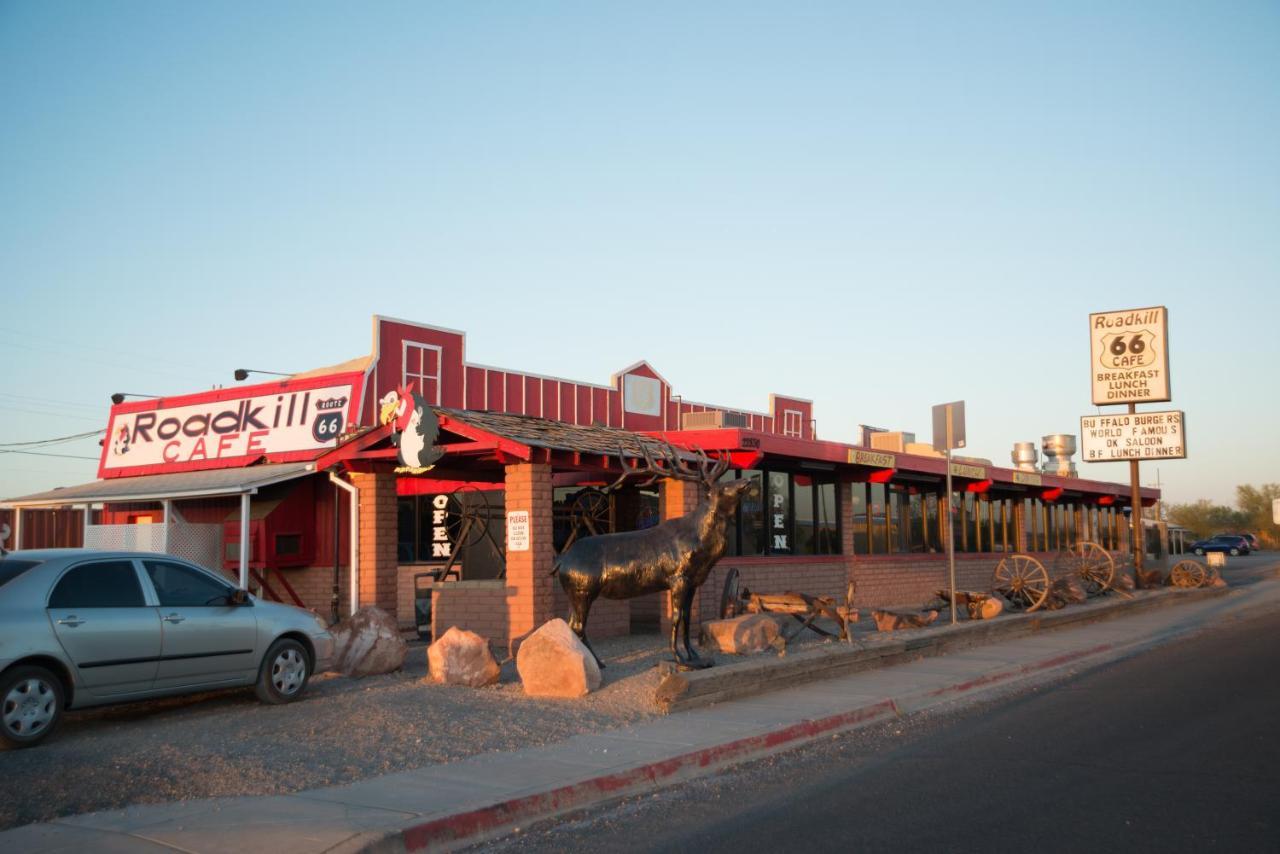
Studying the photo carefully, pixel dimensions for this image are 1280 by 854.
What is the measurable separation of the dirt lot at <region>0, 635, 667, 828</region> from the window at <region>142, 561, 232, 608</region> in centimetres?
117

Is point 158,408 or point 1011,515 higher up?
→ point 158,408

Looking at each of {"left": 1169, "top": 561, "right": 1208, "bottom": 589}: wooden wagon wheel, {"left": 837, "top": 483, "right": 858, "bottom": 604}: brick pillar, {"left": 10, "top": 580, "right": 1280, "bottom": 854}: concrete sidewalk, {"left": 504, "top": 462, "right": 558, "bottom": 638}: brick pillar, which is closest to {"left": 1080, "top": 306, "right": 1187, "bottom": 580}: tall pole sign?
{"left": 1169, "top": 561, "right": 1208, "bottom": 589}: wooden wagon wheel

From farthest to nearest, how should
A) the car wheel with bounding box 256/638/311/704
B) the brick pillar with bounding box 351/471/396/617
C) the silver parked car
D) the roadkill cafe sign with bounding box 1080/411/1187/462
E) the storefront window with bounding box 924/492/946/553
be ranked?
the roadkill cafe sign with bounding box 1080/411/1187/462 < the storefront window with bounding box 924/492/946/553 < the brick pillar with bounding box 351/471/396/617 < the car wheel with bounding box 256/638/311/704 < the silver parked car

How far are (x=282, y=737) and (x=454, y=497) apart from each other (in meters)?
10.5

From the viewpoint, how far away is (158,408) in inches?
950

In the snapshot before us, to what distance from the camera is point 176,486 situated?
65.8 feet

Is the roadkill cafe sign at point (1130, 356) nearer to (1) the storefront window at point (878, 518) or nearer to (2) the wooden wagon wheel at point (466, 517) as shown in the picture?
(1) the storefront window at point (878, 518)

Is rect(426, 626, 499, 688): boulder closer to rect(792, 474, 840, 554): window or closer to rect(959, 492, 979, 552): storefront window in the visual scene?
rect(792, 474, 840, 554): window

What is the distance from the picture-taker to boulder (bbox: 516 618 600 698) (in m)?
11.5

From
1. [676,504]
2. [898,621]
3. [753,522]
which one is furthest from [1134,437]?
[676,504]

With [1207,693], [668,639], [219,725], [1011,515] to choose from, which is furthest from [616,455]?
[1011,515]

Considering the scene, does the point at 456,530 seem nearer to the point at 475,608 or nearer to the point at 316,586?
the point at 316,586

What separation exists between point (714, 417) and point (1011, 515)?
966 centimetres

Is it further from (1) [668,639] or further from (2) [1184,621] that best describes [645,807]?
(2) [1184,621]
